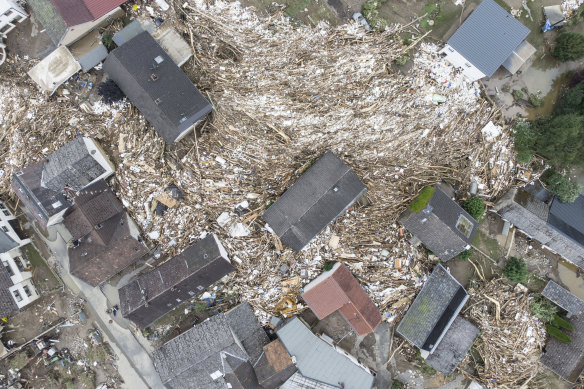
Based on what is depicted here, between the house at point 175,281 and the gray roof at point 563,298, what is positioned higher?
the house at point 175,281

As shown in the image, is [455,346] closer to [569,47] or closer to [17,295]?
[569,47]

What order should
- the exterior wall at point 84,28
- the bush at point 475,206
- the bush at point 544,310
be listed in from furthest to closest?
the bush at point 544,310 → the bush at point 475,206 → the exterior wall at point 84,28

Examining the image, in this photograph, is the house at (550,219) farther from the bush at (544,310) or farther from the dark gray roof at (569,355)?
the dark gray roof at (569,355)

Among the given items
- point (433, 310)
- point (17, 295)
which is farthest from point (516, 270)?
point (17, 295)

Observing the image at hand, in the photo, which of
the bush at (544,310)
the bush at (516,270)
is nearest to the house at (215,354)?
the bush at (516,270)

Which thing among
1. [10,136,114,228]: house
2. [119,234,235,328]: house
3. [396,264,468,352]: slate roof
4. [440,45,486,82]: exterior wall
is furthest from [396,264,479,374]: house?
[10,136,114,228]: house

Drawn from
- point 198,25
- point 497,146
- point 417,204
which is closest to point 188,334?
point 417,204
